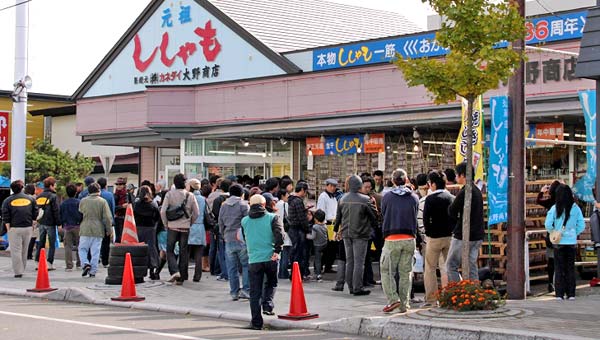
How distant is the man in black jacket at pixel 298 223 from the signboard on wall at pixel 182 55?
10.1m

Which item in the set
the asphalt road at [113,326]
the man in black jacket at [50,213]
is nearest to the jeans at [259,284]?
the asphalt road at [113,326]

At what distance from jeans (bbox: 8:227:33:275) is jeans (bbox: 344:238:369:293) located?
728 centimetres

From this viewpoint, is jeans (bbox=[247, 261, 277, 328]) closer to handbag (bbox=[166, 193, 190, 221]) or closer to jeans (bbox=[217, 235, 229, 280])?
handbag (bbox=[166, 193, 190, 221])

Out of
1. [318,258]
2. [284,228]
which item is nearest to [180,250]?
[284,228]

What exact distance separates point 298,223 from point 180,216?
2.17 metres

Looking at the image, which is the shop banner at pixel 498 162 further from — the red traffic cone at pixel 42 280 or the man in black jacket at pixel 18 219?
the man in black jacket at pixel 18 219

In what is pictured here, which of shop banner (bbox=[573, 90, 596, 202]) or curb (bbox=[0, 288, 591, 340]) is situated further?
shop banner (bbox=[573, 90, 596, 202])

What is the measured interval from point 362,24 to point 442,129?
1187 centimetres

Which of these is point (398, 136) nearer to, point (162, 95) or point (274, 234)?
point (162, 95)

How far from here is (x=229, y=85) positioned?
27.6m

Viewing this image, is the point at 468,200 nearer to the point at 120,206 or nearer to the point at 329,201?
the point at 329,201

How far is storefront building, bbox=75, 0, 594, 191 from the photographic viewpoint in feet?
68.4

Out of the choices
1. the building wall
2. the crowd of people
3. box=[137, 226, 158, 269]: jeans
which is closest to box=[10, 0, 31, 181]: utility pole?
the crowd of people

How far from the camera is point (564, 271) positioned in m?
14.1
